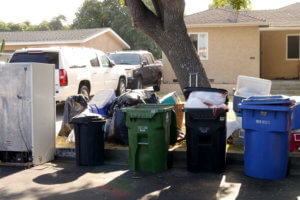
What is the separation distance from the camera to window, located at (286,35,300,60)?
2053cm

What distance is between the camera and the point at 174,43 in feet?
29.1

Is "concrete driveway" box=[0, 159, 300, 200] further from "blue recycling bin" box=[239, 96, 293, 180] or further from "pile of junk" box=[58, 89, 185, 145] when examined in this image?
"pile of junk" box=[58, 89, 185, 145]

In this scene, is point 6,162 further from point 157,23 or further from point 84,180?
point 157,23

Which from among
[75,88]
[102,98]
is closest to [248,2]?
[102,98]

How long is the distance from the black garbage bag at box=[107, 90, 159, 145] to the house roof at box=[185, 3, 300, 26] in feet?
38.0

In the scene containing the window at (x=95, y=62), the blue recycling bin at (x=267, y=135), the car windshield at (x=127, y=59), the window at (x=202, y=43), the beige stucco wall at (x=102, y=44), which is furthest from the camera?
the beige stucco wall at (x=102, y=44)

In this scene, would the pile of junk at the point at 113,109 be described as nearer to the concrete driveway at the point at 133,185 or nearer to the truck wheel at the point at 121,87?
the concrete driveway at the point at 133,185

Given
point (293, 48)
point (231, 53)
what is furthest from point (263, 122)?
point (293, 48)

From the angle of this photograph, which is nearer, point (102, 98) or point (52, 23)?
point (102, 98)

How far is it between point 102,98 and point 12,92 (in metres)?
2.27

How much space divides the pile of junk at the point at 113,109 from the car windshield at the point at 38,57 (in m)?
3.02

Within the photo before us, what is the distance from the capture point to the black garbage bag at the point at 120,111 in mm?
8133

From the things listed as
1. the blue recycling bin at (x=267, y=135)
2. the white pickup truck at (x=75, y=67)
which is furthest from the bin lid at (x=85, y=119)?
the white pickup truck at (x=75, y=67)

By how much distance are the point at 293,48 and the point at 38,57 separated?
1321 centimetres
